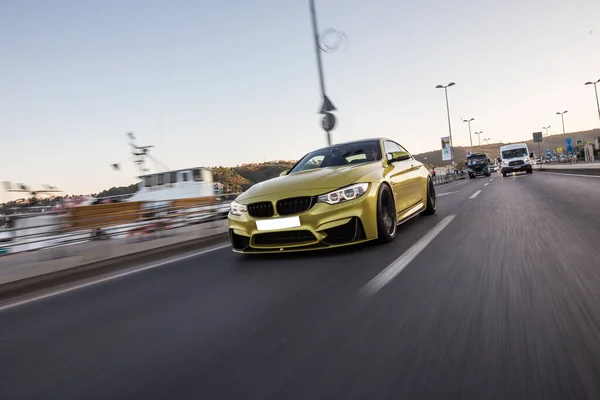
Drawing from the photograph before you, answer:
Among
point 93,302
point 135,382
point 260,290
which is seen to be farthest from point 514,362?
point 93,302

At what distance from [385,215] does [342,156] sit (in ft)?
5.07

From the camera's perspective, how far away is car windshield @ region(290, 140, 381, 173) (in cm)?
696

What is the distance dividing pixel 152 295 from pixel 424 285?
2417 millimetres

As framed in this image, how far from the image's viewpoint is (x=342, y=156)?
7.14 m

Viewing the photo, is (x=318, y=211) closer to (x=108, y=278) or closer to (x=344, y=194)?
(x=344, y=194)

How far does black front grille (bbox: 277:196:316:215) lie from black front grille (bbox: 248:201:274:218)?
0.12 meters

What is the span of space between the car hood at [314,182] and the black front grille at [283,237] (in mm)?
449

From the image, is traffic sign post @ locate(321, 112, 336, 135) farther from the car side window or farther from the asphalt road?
the asphalt road

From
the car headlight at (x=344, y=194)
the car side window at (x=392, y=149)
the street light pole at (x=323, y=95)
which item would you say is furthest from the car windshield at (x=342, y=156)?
the street light pole at (x=323, y=95)

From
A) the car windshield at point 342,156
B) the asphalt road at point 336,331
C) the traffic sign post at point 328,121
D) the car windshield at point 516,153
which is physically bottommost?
the asphalt road at point 336,331

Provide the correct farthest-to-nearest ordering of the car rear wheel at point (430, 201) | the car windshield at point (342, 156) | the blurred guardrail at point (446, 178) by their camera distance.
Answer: the blurred guardrail at point (446, 178), the car rear wheel at point (430, 201), the car windshield at point (342, 156)

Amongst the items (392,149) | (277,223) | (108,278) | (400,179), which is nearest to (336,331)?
(277,223)

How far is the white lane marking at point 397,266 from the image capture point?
3688 mm

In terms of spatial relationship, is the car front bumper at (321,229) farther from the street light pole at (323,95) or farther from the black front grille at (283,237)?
the street light pole at (323,95)
